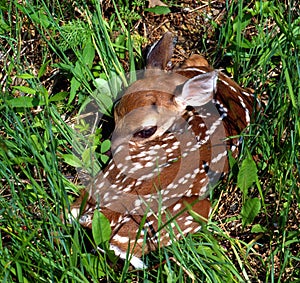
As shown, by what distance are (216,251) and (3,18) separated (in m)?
1.96

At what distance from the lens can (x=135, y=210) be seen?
331 cm

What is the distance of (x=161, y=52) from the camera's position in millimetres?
3895

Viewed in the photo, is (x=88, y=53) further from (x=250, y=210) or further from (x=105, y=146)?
(x=250, y=210)

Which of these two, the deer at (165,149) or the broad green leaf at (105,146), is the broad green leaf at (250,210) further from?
the broad green leaf at (105,146)

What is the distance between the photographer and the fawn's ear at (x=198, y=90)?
360cm

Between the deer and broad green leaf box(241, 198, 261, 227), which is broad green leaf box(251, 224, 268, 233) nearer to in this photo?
broad green leaf box(241, 198, 261, 227)

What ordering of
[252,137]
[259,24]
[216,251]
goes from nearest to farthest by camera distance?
[216,251] < [252,137] < [259,24]

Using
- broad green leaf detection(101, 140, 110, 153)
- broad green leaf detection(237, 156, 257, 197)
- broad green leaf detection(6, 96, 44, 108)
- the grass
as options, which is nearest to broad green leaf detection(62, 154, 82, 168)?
the grass

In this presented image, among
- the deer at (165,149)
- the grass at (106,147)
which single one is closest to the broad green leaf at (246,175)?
the grass at (106,147)

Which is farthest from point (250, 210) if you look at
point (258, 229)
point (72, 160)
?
point (72, 160)

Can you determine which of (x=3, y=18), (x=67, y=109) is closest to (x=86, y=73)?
(x=67, y=109)

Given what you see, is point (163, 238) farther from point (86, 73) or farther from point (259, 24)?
point (259, 24)

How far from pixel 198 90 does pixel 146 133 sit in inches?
15.2

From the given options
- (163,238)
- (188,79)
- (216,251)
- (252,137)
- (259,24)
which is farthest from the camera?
(259,24)
